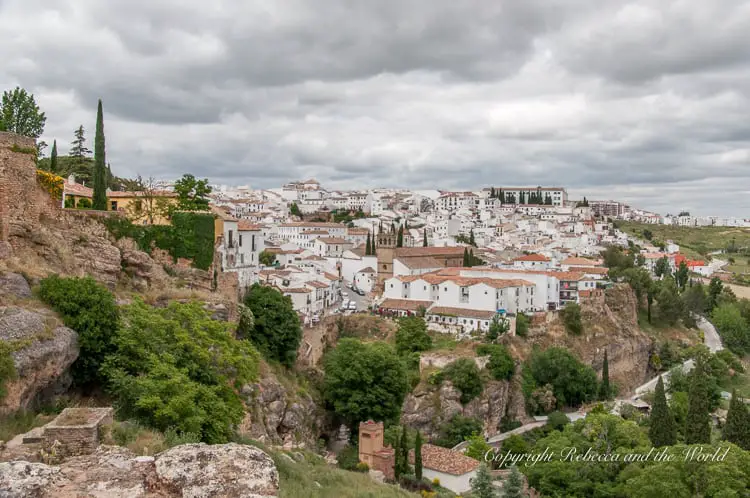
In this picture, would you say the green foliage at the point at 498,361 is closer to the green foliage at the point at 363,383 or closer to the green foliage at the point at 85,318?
the green foliage at the point at 363,383

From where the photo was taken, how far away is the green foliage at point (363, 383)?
105 ft

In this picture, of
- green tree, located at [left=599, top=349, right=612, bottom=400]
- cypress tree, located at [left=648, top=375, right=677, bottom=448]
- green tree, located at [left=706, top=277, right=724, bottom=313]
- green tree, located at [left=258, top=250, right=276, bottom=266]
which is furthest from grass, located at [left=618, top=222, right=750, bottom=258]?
cypress tree, located at [left=648, top=375, right=677, bottom=448]

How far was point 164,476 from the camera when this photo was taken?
27.7ft

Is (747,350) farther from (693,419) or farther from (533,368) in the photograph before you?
(693,419)

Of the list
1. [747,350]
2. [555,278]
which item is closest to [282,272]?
[555,278]

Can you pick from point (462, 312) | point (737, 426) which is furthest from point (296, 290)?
point (737, 426)

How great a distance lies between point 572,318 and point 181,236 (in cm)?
3679

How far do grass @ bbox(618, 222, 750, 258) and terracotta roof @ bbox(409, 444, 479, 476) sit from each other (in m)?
101

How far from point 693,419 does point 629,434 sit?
8763 millimetres

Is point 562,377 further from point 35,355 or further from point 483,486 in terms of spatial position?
point 35,355

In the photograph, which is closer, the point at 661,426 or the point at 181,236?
the point at 181,236

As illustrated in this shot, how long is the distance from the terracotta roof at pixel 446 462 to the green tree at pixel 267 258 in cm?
3881

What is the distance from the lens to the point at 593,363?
169 feet

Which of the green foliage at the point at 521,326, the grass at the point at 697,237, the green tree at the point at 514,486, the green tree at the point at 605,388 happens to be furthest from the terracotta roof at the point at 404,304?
the grass at the point at 697,237
